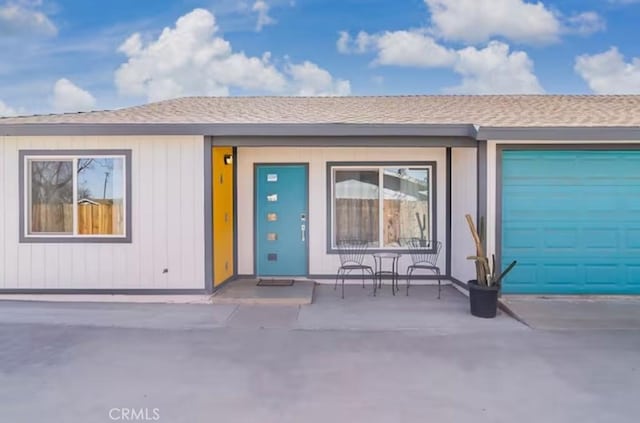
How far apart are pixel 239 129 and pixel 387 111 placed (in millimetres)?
3057

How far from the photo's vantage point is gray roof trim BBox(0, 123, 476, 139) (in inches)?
268

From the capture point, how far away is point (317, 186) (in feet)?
27.9

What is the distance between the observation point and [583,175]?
6992mm

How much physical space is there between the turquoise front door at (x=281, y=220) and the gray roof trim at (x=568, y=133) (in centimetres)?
332

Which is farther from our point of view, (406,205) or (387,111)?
(387,111)

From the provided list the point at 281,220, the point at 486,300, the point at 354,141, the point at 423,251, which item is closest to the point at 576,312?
the point at 486,300

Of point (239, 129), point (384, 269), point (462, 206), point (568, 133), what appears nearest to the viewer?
point (568, 133)

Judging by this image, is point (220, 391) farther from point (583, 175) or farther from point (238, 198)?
point (583, 175)

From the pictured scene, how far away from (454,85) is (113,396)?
14968 millimetres

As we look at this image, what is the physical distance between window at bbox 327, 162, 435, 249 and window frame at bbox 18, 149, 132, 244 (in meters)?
3.39

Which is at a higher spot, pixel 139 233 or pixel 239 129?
pixel 239 129

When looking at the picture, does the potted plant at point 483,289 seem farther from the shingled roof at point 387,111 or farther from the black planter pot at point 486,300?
the shingled roof at point 387,111

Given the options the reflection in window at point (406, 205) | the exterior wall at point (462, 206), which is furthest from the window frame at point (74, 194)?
the exterior wall at point (462, 206)

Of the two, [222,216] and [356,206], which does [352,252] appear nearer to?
[356,206]
